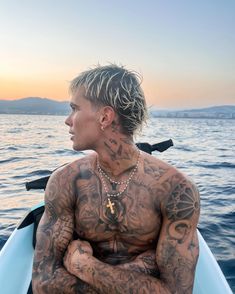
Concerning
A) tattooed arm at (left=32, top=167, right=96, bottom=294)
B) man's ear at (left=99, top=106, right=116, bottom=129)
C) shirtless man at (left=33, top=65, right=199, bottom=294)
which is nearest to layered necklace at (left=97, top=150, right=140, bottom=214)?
shirtless man at (left=33, top=65, right=199, bottom=294)

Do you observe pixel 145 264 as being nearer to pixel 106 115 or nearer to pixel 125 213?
pixel 125 213

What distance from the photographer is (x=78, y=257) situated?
2.54 meters

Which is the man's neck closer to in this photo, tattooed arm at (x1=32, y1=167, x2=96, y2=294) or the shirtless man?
the shirtless man

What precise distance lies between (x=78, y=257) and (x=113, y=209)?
0.40 metres

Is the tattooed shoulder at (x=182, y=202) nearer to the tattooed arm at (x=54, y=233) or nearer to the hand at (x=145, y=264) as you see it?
the hand at (x=145, y=264)

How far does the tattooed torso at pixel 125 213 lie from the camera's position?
103 inches

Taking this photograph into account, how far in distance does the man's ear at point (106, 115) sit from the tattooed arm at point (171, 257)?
635 mm

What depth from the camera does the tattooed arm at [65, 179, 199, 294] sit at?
2436mm

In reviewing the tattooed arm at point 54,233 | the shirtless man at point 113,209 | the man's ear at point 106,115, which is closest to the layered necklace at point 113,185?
the shirtless man at point 113,209

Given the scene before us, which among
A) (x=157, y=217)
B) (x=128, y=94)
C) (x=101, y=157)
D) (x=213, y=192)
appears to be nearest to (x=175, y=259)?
(x=157, y=217)

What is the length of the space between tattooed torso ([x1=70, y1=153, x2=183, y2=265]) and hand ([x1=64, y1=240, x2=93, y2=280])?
0.11m

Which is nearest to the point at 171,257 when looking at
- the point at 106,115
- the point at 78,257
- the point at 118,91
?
the point at 78,257

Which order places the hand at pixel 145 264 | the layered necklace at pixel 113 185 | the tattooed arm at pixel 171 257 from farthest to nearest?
the layered necklace at pixel 113 185 < the hand at pixel 145 264 < the tattooed arm at pixel 171 257

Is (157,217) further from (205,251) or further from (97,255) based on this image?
(205,251)
